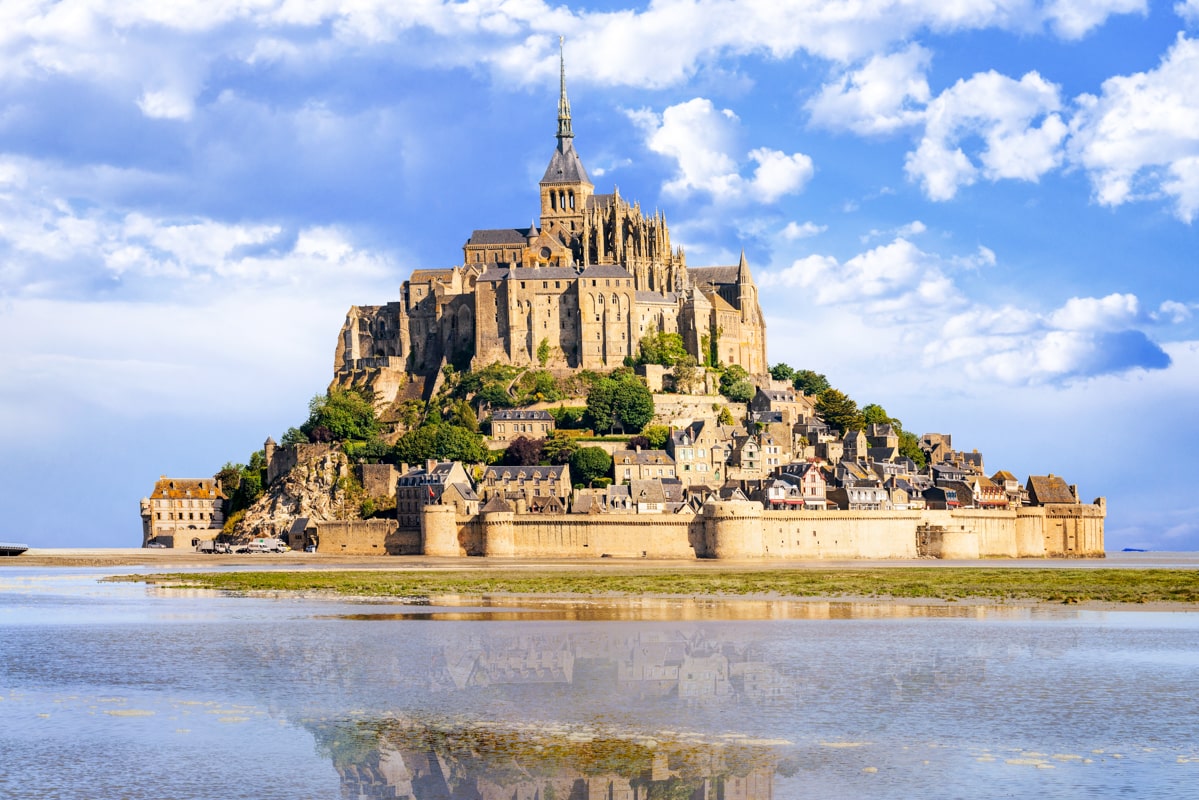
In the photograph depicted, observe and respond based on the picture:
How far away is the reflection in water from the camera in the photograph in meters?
20.5

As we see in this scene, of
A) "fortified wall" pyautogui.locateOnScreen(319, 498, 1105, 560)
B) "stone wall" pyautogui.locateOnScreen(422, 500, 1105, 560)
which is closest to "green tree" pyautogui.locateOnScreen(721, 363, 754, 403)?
"fortified wall" pyautogui.locateOnScreen(319, 498, 1105, 560)

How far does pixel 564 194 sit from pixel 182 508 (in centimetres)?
4065

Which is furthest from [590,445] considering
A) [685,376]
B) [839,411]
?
[839,411]

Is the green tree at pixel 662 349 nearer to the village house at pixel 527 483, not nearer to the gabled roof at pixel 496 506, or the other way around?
the village house at pixel 527 483

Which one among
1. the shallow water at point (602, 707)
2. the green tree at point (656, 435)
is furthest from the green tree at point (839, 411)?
the shallow water at point (602, 707)

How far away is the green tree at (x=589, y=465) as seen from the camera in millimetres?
92625

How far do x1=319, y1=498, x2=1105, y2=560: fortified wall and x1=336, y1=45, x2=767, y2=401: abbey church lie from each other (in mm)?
24220

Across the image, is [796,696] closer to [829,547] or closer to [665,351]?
[829,547]

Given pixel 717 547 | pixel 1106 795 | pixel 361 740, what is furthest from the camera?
pixel 717 547

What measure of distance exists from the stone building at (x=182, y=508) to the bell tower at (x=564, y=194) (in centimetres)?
3427

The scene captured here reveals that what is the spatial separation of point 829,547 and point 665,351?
29027 mm

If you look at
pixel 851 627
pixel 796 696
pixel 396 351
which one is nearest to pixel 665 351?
pixel 396 351

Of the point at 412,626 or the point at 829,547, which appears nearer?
the point at 412,626

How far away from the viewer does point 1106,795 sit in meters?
20.0
